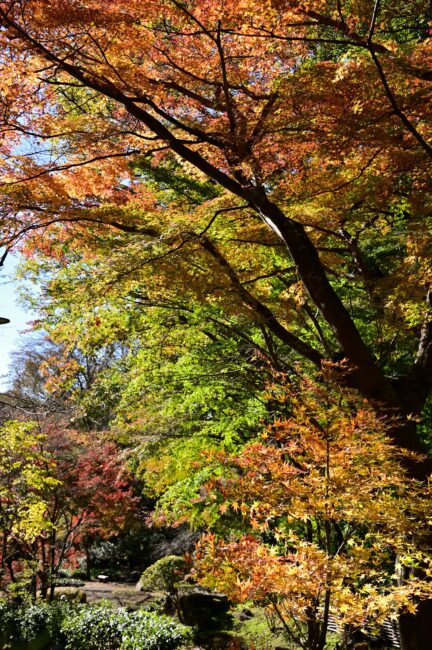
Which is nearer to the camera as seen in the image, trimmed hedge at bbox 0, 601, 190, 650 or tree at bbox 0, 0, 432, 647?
tree at bbox 0, 0, 432, 647

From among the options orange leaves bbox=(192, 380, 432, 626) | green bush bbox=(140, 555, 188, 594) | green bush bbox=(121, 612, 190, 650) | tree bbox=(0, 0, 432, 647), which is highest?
tree bbox=(0, 0, 432, 647)

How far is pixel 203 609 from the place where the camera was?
10070 millimetres

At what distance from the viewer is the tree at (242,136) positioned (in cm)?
462

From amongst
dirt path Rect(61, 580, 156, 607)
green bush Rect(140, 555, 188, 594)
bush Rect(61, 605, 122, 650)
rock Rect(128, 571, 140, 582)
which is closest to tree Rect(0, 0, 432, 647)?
bush Rect(61, 605, 122, 650)

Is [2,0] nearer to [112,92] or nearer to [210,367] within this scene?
[112,92]

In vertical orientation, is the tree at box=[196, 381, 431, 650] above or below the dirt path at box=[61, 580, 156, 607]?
above

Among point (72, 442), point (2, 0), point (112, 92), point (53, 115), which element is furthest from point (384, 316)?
point (72, 442)

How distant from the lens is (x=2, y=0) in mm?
4148

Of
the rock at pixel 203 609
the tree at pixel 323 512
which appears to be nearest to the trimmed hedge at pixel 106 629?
the rock at pixel 203 609

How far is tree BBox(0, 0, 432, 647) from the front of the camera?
4625mm

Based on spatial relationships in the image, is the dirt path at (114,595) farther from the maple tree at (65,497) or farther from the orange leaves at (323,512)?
the orange leaves at (323,512)

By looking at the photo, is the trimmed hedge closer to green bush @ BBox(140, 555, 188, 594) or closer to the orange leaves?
green bush @ BBox(140, 555, 188, 594)

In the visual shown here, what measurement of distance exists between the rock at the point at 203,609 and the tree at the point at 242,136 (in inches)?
248

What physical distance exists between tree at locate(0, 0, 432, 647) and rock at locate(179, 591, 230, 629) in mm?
6293
